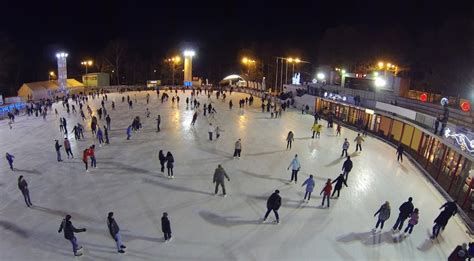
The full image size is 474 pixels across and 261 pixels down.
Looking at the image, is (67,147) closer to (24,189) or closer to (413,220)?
(24,189)

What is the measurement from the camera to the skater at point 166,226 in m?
8.99

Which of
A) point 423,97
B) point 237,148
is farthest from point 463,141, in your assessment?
point 423,97

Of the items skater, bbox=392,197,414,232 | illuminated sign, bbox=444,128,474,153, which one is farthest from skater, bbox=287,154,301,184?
illuminated sign, bbox=444,128,474,153

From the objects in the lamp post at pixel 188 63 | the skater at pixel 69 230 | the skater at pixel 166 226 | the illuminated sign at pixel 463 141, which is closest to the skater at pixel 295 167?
the skater at pixel 166 226

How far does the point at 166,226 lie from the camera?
9.10m

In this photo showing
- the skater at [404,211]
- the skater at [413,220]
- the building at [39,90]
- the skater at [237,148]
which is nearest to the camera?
the skater at [413,220]

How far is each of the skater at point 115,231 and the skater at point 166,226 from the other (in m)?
1.08

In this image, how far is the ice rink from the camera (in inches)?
363

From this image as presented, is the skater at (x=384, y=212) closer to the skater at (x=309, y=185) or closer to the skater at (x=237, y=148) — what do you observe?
the skater at (x=309, y=185)

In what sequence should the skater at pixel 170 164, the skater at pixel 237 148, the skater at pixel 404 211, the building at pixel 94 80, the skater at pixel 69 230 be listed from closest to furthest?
the skater at pixel 69 230
the skater at pixel 404 211
the skater at pixel 170 164
the skater at pixel 237 148
the building at pixel 94 80

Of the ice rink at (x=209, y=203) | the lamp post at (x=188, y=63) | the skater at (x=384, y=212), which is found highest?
the lamp post at (x=188, y=63)

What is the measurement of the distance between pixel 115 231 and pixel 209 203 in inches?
152

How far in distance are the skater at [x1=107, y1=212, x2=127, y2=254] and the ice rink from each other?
0.65 feet

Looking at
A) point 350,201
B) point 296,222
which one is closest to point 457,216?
point 350,201
